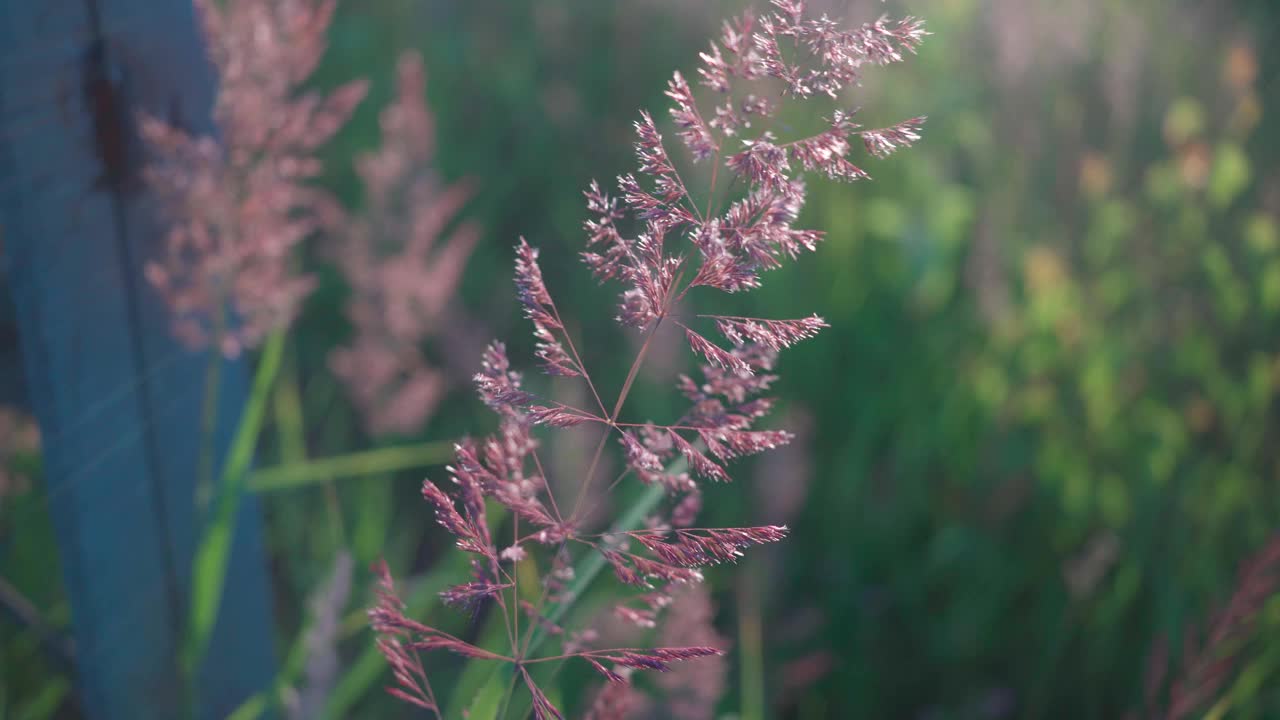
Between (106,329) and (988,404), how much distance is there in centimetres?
163

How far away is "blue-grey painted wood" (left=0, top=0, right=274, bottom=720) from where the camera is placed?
99 cm

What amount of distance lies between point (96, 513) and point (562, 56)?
6.56ft

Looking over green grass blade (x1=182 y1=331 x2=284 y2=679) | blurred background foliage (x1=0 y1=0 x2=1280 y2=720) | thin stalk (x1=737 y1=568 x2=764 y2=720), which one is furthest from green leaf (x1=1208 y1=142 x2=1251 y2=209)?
green grass blade (x1=182 y1=331 x2=284 y2=679)

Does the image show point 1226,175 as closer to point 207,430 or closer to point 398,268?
point 398,268

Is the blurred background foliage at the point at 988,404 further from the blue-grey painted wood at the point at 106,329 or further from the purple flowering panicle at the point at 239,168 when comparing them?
the purple flowering panicle at the point at 239,168

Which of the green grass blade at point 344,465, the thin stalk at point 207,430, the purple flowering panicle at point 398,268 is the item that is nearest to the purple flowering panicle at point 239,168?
the thin stalk at point 207,430

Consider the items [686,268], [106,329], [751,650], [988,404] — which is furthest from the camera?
[988,404]

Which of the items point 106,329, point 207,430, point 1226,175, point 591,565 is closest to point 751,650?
point 591,565

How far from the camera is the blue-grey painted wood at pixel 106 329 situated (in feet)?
3.26

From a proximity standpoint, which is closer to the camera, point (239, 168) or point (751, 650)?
point (239, 168)

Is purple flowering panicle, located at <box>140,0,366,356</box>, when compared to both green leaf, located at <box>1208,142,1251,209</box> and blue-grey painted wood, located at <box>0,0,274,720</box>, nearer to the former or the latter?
blue-grey painted wood, located at <box>0,0,274,720</box>

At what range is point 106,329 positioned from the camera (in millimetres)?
1084

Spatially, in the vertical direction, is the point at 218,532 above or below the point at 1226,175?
below

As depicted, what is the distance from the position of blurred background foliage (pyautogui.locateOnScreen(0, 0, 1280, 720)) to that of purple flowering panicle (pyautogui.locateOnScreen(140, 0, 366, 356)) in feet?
1.60
